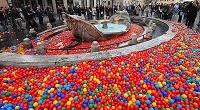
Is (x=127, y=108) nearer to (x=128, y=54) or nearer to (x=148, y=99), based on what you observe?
(x=148, y=99)

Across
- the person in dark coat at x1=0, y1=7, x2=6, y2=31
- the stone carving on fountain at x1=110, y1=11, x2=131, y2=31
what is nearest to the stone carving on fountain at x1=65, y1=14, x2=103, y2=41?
the stone carving on fountain at x1=110, y1=11, x2=131, y2=31

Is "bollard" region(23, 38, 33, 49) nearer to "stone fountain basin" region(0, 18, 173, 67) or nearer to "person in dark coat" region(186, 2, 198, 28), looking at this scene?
"stone fountain basin" region(0, 18, 173, 67)

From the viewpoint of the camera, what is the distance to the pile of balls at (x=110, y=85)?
16.5 feet

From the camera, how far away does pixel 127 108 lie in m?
4.88

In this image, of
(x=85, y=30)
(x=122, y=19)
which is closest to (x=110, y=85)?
(x=85, y=30)

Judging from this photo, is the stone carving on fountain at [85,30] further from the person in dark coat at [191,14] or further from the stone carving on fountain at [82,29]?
the person in dark coat at [191,14]

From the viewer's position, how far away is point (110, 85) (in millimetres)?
5746

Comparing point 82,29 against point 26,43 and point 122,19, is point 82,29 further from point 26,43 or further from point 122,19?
point 122,19

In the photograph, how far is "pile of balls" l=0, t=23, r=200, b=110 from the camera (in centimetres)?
502

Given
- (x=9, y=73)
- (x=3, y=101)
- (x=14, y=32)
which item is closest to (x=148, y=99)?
(x=3, y=101)

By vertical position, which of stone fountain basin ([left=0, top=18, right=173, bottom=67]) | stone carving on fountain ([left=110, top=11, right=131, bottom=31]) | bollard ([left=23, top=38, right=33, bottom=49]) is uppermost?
stone carving on fountain ([left=110, top=11, right=131, bottom=31])

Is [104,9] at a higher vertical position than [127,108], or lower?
higher

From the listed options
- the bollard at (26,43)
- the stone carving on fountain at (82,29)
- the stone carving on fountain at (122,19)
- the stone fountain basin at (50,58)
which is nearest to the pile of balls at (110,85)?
the stone fountain basin at (50,58)

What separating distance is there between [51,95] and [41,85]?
27.1 inches
